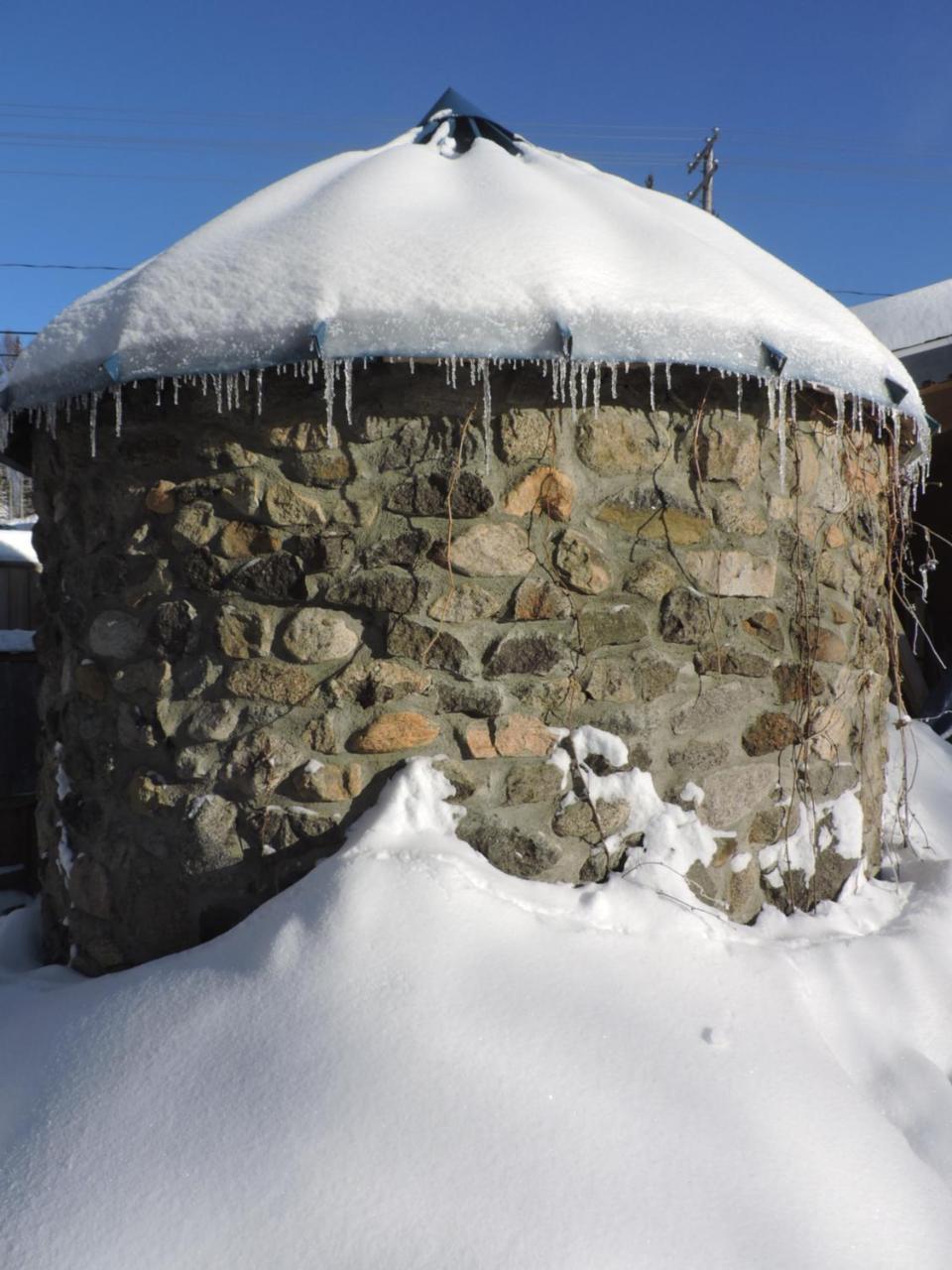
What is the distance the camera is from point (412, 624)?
7.86 feet

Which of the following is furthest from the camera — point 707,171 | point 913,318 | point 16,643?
point 707,171

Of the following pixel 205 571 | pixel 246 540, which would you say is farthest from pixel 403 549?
pixel 205 571

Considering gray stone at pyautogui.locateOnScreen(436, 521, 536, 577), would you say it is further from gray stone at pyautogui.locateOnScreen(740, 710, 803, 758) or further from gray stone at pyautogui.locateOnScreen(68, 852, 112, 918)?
gray stone at pyautogui.locateOnScreen(68, 852, 112, 918)

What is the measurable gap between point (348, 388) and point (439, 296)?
0.29 meters

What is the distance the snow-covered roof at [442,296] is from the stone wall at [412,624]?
0.16 metres

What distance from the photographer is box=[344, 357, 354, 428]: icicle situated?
2.27 metres

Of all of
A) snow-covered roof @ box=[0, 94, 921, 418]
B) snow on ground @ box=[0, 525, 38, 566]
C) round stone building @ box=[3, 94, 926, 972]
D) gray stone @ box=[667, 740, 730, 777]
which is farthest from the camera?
snow on ground @ box=[0, 525, 38, 566]

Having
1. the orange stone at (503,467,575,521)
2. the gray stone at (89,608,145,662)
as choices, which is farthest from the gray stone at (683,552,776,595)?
the gray stone at (89,608,145,662)

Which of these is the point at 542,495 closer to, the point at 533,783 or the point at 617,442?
the point at 617,442

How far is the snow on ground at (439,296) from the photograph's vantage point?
2.25m

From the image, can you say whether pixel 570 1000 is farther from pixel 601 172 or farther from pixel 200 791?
pixel 601 172

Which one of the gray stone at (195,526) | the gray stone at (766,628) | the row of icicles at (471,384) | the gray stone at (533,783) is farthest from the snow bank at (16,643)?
the gray stone at (766,628)

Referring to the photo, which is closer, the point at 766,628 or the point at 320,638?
the point at 320,638

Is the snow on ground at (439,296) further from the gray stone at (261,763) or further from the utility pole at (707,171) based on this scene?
the utility pole at (707,171)
